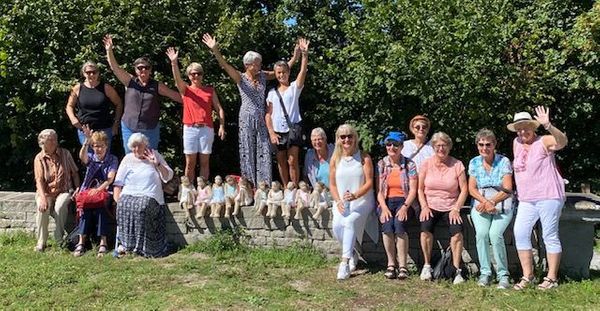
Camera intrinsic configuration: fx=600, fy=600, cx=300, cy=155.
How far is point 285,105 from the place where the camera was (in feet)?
21.7

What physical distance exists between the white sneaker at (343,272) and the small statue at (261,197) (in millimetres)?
1197

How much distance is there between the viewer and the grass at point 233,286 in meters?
5.01

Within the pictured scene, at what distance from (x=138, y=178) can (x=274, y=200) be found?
4.87ft

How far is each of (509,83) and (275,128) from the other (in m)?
3.38

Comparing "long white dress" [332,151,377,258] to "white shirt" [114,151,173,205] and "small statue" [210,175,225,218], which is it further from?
"white shirt" [114,151,173,205]

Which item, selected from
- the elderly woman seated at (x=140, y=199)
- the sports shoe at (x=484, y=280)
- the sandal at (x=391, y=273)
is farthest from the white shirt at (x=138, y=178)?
the sports shoe at (x=484, y=280)

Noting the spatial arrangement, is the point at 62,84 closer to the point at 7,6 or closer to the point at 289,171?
the point at 7,6

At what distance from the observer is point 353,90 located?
8.08 m

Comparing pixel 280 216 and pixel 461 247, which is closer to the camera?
pixel 461 247

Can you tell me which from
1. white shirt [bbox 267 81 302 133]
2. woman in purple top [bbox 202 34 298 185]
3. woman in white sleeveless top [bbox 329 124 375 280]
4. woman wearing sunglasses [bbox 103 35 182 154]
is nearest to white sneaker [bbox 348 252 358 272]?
woman in white sleeveless top [bbox 329 124 375 280]

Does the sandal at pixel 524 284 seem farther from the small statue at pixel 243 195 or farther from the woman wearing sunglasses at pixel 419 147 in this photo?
the small statue at pixel 243 195

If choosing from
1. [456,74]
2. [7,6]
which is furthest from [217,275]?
[7,6]

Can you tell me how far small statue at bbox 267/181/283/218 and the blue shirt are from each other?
2.01 meters

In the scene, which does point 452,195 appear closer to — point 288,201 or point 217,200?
point 288,201
